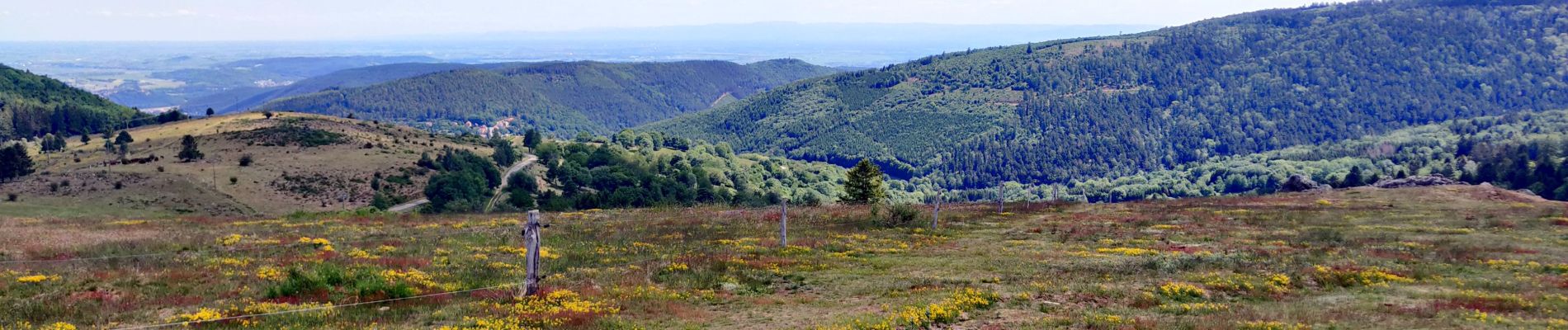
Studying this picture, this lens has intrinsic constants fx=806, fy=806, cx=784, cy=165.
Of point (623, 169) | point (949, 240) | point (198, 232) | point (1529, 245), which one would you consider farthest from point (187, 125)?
point (1529, 245)

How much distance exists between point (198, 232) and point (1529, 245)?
5552cm

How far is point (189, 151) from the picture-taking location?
105875 mm

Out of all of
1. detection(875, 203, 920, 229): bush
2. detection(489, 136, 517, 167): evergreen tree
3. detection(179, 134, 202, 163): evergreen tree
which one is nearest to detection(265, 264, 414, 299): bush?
detection(875, 203, 920, 229): bush

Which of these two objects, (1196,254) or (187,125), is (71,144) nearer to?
(187,125)

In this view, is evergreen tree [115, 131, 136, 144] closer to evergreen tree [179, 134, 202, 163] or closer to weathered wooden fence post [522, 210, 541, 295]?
evergreen tree [179, 134, 202, 163]

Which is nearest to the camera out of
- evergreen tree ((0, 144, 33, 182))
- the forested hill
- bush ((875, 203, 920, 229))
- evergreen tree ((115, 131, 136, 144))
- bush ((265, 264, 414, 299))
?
bush ((265, 264, 414, 299))

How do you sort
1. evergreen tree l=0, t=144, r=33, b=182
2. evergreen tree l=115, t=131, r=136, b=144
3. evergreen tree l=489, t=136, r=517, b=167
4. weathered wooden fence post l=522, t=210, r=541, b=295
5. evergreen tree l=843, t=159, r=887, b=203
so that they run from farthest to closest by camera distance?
evergreen tree l=489, t=136, r=517, b=167
evergreen tree l=115, t=131, r=136, b=144
evergreen tree l=0, t=144, r=33, b=182
evergreen tree l=843, t=159, r=887, b=203
weathered wooden fence post l=522, t=210, r=541, b=295

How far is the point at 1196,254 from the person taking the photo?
30922 millimetres

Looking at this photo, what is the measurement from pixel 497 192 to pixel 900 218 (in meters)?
96.0

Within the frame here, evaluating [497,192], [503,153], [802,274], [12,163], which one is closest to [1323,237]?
[802,274]

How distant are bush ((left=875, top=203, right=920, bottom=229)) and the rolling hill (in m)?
48.5

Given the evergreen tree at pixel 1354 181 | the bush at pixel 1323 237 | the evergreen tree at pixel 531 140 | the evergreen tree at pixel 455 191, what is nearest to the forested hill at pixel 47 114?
the evergreen tree at pixel 531 140

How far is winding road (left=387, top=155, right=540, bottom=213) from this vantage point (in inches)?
3961

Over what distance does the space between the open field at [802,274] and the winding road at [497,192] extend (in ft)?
192
